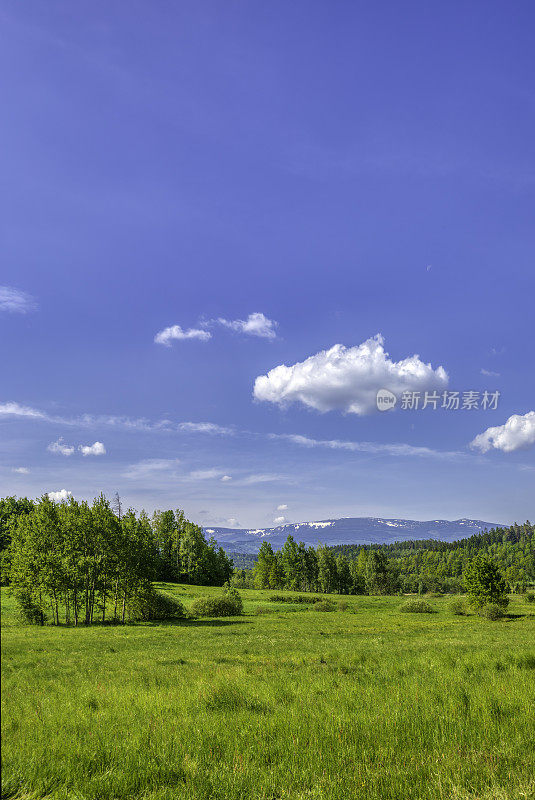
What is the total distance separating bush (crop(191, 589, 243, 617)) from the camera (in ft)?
209

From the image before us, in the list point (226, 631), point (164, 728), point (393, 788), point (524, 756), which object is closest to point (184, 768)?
point (164, 728)

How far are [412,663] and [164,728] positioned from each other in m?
12.9

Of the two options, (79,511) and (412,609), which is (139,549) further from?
(412,609)

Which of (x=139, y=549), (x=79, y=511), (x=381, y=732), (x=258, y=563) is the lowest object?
(x=258, y=563)

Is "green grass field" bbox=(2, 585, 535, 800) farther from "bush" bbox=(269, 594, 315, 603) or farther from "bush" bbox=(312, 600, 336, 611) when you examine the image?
"bush" bbox=(269, 594, 315, 603)

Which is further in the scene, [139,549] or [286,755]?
[139,549]

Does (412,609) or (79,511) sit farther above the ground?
(79,511)

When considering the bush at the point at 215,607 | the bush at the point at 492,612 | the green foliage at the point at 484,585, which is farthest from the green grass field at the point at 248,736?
the green foliage at the point at 484,585

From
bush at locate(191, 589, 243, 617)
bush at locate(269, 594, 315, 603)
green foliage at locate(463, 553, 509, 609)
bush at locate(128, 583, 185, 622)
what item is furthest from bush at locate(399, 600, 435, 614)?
bush at locate(128, 583, 185, 622)

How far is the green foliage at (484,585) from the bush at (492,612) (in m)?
2.77

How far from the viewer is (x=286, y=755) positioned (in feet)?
24.6

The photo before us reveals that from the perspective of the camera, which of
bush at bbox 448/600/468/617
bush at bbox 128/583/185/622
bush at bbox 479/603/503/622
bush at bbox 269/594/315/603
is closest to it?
bush at bbox 128/583/185/622

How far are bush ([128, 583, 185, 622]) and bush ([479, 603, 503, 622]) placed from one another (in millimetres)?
47273

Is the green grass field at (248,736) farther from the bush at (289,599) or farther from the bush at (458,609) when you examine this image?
the bush at (289,599)
